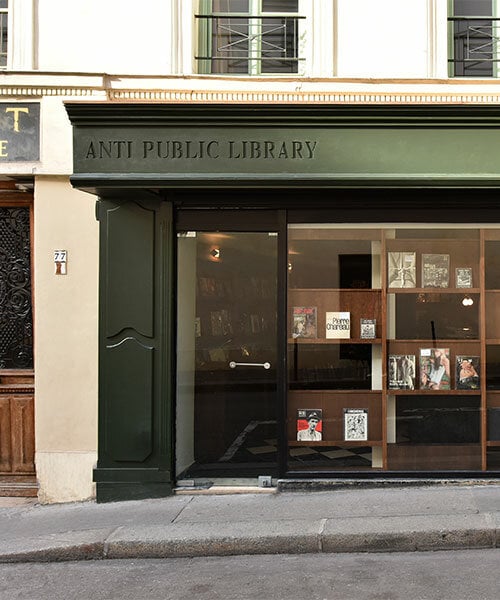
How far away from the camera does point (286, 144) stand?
18.8 feet

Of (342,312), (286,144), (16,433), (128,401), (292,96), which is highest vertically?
(292,96)

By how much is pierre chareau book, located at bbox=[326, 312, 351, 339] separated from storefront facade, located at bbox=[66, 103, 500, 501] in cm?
2

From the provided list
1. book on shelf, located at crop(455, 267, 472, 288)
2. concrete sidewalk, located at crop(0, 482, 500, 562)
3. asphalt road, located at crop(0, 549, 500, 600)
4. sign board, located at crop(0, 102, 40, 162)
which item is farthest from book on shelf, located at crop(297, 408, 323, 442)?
sign board, located at crop(0, 102, 40, 162)

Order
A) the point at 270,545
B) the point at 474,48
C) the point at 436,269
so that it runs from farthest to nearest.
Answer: the point at 474,48
the point at 436,269
the point at 270,545

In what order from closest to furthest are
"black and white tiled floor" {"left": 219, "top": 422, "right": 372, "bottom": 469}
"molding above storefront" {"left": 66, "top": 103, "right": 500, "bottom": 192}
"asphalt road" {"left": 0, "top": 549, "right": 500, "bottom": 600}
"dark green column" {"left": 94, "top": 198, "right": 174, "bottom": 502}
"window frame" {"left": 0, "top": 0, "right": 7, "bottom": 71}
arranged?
1. "asphalt road" {"left": 0, "top": 549, "right": 500, "bottom": 600}
2. "molding above storefront" {"left": 66, "top": 103, "right": 500, "bottom": 192}
3. "dark green column" {"left": 94, "top": 198, "right": 174, "bottom": 502}
4. "black and white tiled floor" {"left": 219, "top": 422, "right": 372, "bottom": 469}
5. "window frame" {"left": 0, "top": 0, "right": 7, "bottom": 71}

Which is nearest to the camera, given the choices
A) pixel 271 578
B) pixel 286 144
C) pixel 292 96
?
pixel 271 578

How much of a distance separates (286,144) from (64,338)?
3084mm

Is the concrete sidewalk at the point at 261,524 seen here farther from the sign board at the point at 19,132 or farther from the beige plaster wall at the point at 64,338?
the sign board at the point at 19,132

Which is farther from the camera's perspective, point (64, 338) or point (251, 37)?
point (251, 37)

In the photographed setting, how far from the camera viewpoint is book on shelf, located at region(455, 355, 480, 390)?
20.7ft

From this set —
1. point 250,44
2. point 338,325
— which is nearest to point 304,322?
point 338,325

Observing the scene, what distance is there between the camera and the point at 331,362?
6359 mm

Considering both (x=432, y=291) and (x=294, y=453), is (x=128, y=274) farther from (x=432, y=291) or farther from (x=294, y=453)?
(x=432, y=291)

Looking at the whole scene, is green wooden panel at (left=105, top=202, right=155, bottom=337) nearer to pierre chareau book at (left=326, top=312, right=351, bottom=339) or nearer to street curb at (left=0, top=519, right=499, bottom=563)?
→ pierre chareau book at (left=326, top=312, right=351, bottom=339)
